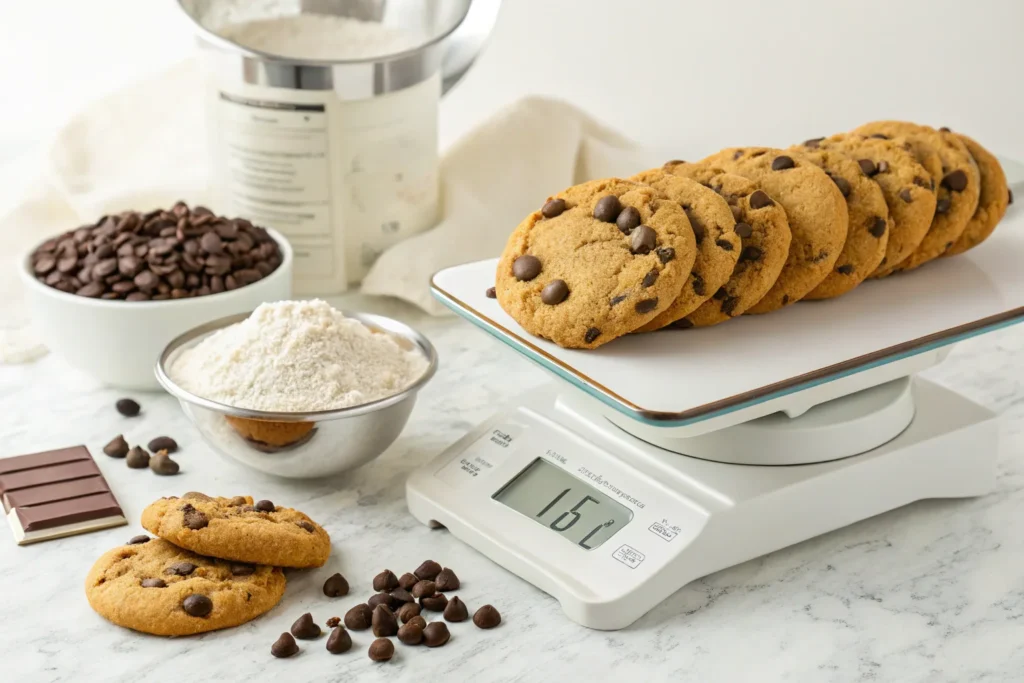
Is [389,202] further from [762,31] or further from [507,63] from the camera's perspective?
[762,31]

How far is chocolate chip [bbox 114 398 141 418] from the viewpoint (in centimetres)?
156

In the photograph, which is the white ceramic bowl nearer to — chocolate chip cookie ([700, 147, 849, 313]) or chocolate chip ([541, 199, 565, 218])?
chocolate chip ([541, 199, 565, 218])

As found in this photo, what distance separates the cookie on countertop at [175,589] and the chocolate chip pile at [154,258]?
0.45 m

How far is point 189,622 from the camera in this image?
113cm

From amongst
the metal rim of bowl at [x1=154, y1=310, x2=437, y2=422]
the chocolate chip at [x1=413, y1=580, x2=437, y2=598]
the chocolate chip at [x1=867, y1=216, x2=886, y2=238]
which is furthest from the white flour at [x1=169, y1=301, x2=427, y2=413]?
the chocolate chip at [x1=867, y1=216, x2=886, y2=238]

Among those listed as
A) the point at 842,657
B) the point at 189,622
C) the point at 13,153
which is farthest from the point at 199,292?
the point at 13,153

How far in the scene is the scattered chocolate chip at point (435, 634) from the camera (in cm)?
114

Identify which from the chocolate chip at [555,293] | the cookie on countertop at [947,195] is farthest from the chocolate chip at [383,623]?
the cookie on countertop at [947,195]

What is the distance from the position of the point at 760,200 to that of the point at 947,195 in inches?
10.5

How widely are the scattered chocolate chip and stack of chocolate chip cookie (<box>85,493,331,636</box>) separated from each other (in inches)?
6.2

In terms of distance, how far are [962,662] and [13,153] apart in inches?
84.2

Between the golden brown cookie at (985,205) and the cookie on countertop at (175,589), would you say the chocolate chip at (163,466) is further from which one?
the golden brown cookie at (985,205)

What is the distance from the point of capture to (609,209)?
1203 millimetres

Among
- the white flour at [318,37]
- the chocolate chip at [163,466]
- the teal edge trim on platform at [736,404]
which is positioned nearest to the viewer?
the teal edge trim on platform at [736,404]
